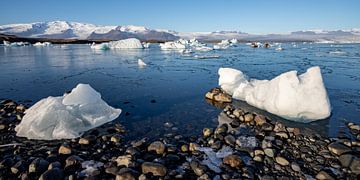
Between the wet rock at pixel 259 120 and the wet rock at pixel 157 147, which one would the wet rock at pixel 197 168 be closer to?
the wet rock at pixel 157 147

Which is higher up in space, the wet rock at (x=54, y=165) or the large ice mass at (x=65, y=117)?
the large ice mass at (x=65, y=117)

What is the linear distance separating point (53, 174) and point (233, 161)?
104 inches

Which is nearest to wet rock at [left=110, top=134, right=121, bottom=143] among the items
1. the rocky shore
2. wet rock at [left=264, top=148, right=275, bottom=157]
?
the rocky shore

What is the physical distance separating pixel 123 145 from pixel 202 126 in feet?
6.13

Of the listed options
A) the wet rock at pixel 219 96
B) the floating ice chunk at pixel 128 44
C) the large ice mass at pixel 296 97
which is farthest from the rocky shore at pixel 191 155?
the floating ice chunk at pixel 128 44

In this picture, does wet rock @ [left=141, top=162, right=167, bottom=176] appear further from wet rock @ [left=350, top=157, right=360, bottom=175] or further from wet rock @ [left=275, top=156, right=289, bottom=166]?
wet rock @ [left=350, top=157, right=360, bottom=175]

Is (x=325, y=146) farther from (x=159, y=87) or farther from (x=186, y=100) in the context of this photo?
(x=159, y=87)

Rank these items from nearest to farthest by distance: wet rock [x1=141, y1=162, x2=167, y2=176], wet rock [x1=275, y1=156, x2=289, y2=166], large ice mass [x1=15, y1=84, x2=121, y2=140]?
wet rock [x1=141, y1=162, x2=167, y2=176], wet rock [x1=275, y1=156, x2=289, y2=166], large ice mass [x1=15, y1=84, x2=121, y2=140]

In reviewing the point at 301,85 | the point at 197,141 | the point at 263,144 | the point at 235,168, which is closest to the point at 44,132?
the point at 197,141

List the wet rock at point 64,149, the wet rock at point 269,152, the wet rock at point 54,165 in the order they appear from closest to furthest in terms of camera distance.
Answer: the wet rock at point 54,165, the wet rock at point 269,152, the wet rock at point 64,149

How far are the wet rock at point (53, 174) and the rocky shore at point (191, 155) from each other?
0.04 feet

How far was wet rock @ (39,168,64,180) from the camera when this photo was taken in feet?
11.6

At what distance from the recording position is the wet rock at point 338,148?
14.1 ft

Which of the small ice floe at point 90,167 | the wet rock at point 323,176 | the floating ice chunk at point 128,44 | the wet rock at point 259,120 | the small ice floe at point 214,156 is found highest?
the floating ice chunk at point 128,44
